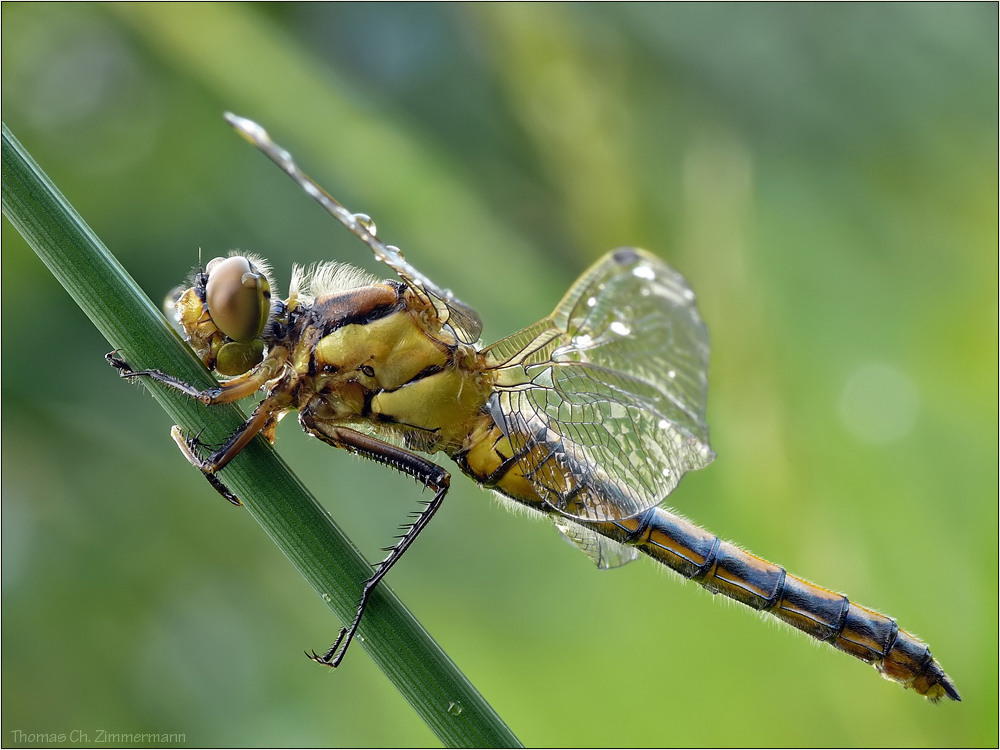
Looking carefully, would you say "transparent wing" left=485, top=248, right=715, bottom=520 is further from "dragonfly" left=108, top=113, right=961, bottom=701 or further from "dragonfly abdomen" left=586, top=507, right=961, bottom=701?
"dragonfly abdomen" left=586, top=507, right=961, bottom=701

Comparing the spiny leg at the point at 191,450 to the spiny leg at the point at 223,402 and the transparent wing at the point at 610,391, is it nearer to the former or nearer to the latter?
the spiny leg at the point at 223,402

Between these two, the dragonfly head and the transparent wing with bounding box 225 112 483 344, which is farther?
the dragonfly head

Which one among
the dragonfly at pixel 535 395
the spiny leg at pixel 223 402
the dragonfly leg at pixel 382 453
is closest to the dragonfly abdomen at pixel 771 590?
the dragonfly at pixel 535 395

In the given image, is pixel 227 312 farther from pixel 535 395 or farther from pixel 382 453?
pixel 535 395

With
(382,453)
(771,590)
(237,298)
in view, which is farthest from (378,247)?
(771,590)

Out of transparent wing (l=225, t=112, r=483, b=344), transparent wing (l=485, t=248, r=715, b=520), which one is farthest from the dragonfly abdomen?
transparent wing (l=225, t=112, r=483, b=344)

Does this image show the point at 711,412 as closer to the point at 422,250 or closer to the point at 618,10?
the point at 422,250

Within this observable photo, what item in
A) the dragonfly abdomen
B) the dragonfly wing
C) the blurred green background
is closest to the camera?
the dragonfly abdomen
